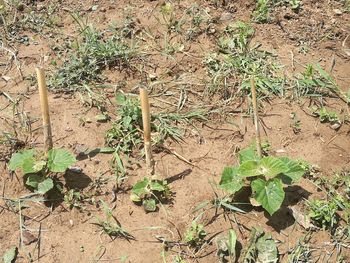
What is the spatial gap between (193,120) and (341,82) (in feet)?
3.73

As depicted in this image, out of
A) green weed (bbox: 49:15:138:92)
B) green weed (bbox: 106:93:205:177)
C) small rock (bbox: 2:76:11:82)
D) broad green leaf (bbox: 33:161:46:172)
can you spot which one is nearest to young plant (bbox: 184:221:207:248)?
green weed (bbox: 106:93:205:177)

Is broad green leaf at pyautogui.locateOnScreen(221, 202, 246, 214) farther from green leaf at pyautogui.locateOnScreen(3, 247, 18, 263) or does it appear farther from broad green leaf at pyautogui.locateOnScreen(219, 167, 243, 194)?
green leaf at pyautogui.locateOnScreen(3, 247, 18, 263)

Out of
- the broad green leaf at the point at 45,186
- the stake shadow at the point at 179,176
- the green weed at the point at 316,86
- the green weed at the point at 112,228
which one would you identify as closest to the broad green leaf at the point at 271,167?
the stake shadow at the point at 179,176

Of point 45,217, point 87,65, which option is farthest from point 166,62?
point 45,217

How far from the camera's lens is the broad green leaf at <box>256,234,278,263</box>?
8.87 feet

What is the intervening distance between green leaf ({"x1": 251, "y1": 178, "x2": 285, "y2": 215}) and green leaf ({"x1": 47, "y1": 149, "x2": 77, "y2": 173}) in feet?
3.26

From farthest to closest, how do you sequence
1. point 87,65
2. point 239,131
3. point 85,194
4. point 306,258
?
point 87,65 < point 239,131 < point 85,194 < point 306,258

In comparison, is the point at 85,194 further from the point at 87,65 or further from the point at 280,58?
the point at 280,58

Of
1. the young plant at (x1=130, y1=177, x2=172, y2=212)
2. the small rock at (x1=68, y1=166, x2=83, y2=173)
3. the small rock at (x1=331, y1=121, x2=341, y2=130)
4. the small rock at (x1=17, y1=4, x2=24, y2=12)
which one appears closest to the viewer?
the young plant at (x1=130, y1=177, x2=172, y2=212)

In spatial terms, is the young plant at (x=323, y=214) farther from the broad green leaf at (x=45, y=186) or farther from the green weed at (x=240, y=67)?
the broad green leaf at (x=45, y=186)

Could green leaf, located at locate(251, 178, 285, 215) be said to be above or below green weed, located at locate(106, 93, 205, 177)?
below

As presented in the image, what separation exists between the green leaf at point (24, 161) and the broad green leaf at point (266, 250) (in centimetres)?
127

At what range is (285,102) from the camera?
353cm

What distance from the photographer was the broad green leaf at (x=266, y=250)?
271 centimetres
